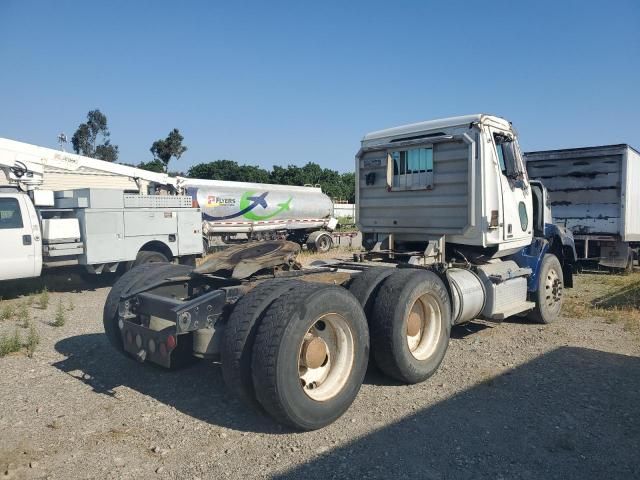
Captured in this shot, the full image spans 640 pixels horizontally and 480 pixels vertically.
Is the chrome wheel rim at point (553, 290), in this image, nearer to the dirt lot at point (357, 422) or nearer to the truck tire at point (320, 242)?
the dirt lot at point (357, 422)

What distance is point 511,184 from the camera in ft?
23.6

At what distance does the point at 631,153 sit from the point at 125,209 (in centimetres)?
1213

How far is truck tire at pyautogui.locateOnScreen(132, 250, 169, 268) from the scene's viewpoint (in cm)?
1147

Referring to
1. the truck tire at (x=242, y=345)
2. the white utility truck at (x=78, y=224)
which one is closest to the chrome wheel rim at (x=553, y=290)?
the truck tire at (x=242, y=345)

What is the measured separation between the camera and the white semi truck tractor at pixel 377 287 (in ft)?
13.3

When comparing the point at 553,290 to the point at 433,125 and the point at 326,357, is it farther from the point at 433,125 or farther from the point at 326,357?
the point at 326,357

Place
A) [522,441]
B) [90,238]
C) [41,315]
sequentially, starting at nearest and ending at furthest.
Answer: [522,441] → [41,315] → [90,238]

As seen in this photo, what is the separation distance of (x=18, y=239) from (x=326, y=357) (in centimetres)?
780

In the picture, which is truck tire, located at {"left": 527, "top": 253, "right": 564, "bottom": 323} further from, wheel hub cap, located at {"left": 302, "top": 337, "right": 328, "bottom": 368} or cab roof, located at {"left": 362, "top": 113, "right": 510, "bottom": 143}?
wheel hub cap, located at {"left": 302, "top": 337, "right": 328, "bottom": 368}

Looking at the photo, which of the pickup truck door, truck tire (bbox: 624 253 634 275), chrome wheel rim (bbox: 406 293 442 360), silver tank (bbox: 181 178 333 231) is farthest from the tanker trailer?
chrome wheel rim (bbox: 406 293 442 360)

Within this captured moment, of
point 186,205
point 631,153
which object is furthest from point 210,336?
point 631,153

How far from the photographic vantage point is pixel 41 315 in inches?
347

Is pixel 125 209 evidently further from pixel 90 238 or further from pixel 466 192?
pixel 466 192

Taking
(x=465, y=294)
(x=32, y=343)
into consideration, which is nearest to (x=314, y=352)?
(x=465, y=294)
